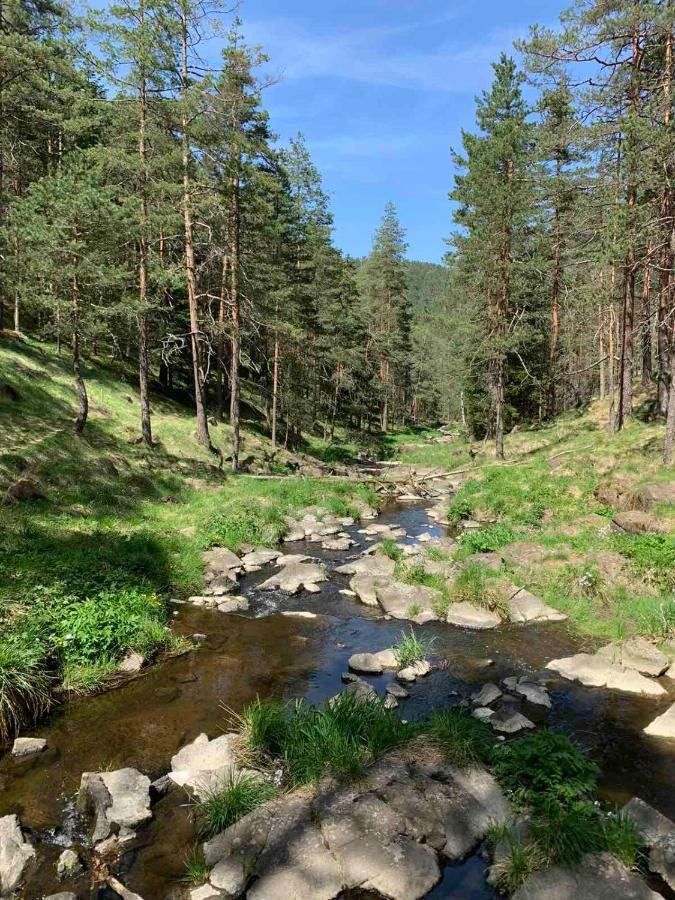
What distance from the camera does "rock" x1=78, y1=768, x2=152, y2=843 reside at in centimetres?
620

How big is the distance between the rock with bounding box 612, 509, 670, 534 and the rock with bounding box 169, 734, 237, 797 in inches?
475

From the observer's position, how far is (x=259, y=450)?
102 ft

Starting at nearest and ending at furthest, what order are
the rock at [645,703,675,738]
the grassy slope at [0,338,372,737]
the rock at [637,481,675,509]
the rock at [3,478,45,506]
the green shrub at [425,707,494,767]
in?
the green shrub at [425,707,494,767]
the rock at [645,703,675,738]
the grassy slope at [0,338,372,737]
the rock at [3,478,45,506]
the rock at [637,481,675,509]

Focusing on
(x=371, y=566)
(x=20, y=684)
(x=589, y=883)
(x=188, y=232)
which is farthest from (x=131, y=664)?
(x=188, y=232)

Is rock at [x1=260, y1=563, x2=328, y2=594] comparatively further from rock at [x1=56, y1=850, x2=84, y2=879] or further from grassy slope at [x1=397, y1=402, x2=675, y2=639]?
rock at [x1=56, y1=850, x2=84, y2=879]

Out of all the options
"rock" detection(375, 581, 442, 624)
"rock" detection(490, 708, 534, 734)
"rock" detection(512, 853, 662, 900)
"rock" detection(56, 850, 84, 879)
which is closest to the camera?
"rock" detection(512, 853, 662, 900)

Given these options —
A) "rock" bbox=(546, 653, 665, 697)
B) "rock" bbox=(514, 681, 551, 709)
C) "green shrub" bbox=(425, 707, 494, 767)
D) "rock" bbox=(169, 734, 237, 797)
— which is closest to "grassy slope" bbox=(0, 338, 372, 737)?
"rock" bbox=(169, 734, 237, 797)

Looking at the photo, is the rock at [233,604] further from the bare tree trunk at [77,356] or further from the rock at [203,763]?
the bare tree trunk at [77,356]

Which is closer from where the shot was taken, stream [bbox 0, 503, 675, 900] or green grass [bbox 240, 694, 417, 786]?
stream [bbox 0, 503, 675, 900]

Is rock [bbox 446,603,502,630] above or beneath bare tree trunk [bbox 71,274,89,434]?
beneath

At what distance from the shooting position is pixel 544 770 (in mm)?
6562

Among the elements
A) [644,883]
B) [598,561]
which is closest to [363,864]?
[644,883]

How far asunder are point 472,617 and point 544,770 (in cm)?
590

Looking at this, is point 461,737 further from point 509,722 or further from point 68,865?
point 68,865
